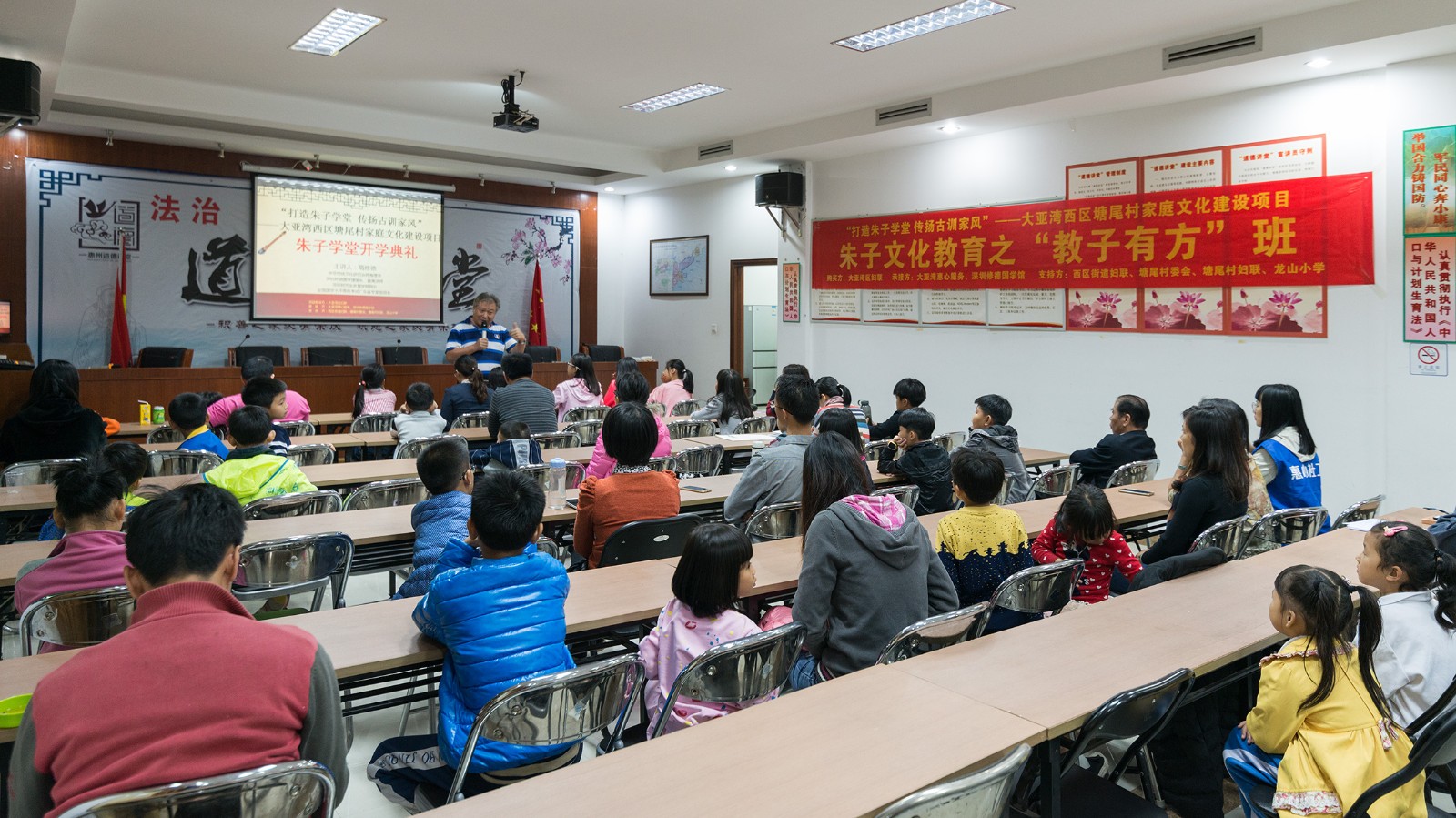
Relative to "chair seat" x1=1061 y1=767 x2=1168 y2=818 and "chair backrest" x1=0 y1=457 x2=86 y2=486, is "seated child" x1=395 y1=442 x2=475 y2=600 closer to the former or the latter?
"chair seat" x1=1061 y1=767 x2=1168 y2=818

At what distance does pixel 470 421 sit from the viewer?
6453 mm

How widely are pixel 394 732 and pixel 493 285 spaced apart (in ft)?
27.1

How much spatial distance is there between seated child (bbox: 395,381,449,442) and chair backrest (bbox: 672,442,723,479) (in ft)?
5.42

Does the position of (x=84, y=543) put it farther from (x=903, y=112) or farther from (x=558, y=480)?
(x=903, y=112)

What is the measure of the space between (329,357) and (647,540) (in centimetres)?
735

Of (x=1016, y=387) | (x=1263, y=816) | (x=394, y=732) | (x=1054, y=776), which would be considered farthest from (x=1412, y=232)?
(x=394, y=732)

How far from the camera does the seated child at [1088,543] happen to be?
9.45 ft

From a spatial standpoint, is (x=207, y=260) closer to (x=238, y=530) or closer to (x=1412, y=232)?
(x=238, y=530)

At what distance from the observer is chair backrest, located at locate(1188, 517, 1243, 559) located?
10.4 ft

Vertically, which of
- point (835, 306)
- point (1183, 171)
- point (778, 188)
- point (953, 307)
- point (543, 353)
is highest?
point (778, 188)

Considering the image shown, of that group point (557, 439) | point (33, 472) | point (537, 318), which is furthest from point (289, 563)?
point (537, 318)

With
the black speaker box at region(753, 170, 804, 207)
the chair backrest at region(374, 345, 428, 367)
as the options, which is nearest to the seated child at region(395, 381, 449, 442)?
the chair backrest at region(374, 345, 428, 367)

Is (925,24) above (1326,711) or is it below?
above

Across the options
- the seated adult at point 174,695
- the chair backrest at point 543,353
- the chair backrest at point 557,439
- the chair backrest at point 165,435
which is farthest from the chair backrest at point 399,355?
the seated adult at point 174,695
